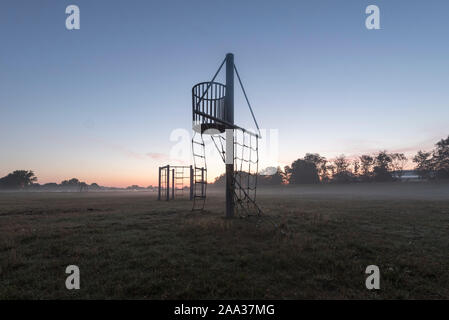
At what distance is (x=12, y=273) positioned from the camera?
14.8 feet

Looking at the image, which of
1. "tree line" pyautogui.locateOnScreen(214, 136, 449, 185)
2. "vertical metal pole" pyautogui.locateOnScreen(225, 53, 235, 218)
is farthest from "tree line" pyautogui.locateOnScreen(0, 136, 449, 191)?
"vertical metal pole" pyautogui.locateOnScreen(225, 53, 235, 218)

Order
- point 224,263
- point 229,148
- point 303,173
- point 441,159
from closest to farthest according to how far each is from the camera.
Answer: point 224,263
point 229,148
point 441,159
point 303,173

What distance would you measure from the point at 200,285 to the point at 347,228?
24.6 ft

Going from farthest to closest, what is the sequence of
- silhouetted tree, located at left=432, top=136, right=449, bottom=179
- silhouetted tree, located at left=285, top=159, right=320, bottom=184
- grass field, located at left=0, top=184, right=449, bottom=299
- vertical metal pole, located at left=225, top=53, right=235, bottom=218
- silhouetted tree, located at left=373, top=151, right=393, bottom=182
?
1. silhouetted tree, located at left=285, top=159, right=320, bottom=184
2. silhouetted tree, located at left=373, top=151, right=393, bottom=182
3. silhouetted tree, located at left=432, top=136, right=449, bottom=179
4. vertical metal pole, located at left=225, top=53, right=235, bottom=218
5. grass field, located at left=0, top=184, right=449, bottom=299

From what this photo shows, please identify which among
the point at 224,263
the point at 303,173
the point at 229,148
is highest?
the point at 229,148

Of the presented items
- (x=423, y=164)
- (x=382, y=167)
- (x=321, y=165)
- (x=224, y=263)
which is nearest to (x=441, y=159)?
(x=423, y=164)

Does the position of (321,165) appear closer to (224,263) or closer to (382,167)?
(382,167)

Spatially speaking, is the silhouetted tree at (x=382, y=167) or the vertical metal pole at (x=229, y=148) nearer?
the vertical metal pole at (x=229, y=148)

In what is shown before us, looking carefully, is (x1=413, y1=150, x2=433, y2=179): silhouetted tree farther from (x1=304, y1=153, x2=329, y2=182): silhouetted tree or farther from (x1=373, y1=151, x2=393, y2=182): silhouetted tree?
(x1=304, y1=153, x2=329, y2=182): silhouetted tree

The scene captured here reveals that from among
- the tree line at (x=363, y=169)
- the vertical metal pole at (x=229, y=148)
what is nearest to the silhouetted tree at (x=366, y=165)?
the tree line at (x=363, y=169)

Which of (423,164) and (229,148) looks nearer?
(229,148)

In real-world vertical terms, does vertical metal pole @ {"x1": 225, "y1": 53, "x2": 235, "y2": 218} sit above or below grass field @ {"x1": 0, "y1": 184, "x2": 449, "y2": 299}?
above

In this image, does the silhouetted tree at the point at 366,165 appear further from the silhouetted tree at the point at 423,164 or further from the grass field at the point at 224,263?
the grass field at the point at 224,263

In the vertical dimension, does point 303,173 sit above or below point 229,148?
below
